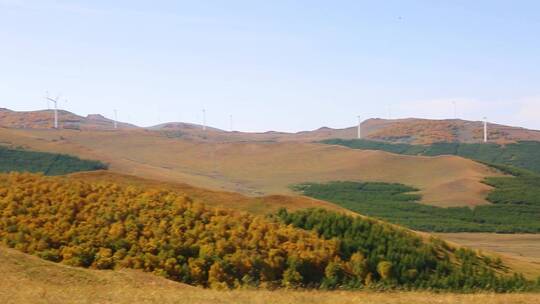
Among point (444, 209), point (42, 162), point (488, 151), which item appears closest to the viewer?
point (444, 209)

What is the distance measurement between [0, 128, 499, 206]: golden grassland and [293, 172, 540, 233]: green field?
283 centimetres

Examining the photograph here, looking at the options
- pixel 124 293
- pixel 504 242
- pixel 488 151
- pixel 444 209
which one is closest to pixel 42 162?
pixel 444 209

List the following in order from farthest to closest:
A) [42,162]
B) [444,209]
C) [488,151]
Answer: [488,151] < [42,162] < [444,209]

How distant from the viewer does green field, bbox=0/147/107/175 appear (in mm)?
87875

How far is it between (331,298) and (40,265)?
27.5 feet

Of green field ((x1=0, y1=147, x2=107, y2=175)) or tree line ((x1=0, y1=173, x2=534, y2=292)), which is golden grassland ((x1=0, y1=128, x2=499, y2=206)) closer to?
green field ((x1=0, y1=147, x2=107, y2=175))

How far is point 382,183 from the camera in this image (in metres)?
106

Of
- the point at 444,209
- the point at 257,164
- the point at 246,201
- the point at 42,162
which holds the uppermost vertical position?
the point at 42,162

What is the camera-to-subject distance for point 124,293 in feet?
53.7

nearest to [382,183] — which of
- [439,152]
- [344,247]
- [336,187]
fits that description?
[336,187]

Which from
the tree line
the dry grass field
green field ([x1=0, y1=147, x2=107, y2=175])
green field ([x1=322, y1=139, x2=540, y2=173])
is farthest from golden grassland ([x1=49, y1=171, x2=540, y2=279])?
green field ([x1=322, y1=139, x2=540, y2=173])

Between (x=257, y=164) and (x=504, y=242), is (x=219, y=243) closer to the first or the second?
(x=504, y=242)

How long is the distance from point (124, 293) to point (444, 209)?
2865 inches

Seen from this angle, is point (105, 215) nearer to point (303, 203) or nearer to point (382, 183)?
point (303, 203)
